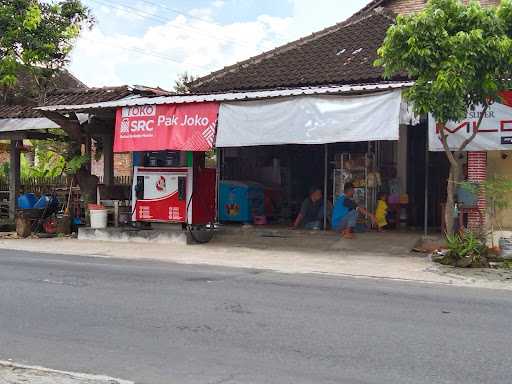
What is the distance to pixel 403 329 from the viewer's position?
695 cm

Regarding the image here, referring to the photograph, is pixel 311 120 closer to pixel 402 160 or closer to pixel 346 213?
pixel 346 213

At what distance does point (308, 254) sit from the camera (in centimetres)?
1404

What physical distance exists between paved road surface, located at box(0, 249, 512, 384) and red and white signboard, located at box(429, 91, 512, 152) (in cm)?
428

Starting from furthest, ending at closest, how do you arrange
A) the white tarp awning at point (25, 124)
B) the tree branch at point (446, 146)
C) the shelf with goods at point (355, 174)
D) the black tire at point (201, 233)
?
the white tarp awning at point (25, 124) < the shelf with goods at point (355, 174) < the black tire at point (201, 233) < the tree branch at point (446, 146)

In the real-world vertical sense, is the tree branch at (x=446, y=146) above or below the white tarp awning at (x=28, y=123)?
below

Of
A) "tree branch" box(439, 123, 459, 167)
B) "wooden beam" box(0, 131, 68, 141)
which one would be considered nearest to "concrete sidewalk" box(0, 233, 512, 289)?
"tree branch" box(439, 123, 459, 167)

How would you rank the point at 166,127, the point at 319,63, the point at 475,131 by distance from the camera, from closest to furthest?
the point at 475,131 → the point at 166,127 → the point at 319,63

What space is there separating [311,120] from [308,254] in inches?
116

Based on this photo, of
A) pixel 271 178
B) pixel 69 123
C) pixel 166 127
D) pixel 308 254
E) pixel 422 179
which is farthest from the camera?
pixel 271 178

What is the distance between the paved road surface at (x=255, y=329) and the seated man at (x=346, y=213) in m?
4.82

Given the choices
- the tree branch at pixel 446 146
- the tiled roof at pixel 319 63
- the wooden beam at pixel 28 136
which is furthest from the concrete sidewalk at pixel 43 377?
the wooden beam at pixel 28 136

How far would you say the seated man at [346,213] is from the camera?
50.4ft

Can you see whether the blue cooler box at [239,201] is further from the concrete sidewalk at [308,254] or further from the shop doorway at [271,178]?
the concrete sidewalk at [308,254]

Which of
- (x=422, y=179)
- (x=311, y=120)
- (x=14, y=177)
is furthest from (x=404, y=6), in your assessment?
(x=14, y=177)
